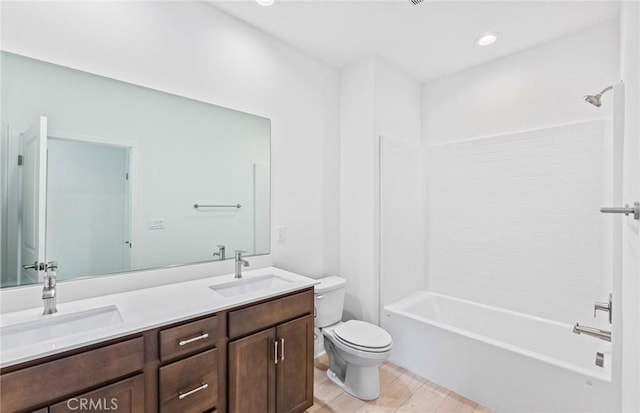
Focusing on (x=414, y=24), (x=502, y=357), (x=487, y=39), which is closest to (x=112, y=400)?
(x=502, y=357)

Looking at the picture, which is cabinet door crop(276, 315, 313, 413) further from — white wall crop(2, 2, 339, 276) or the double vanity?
white wall crop(2, 2, 339, 276)

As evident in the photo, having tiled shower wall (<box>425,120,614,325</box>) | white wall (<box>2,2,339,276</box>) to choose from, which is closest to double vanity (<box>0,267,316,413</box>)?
white wall (<box>2,2,339,276</box>)

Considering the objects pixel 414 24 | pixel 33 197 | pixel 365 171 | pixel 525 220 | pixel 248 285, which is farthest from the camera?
pixel 365 171

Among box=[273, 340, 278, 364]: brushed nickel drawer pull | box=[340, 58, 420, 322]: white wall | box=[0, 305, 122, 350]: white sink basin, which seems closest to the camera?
box=[0, 305, 122, 350]: white sink basin

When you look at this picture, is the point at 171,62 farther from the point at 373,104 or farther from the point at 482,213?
the point at 482,213

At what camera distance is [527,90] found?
240 cm

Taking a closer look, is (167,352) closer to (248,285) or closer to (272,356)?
(272,356)

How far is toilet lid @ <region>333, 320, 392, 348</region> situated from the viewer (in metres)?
1.94

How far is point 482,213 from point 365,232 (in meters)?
1.15

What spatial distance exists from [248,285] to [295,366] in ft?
1.86

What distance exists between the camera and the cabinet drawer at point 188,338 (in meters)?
1.16

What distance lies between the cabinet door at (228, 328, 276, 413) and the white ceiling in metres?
2.10

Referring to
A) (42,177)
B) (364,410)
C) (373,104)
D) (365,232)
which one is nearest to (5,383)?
(42,177)

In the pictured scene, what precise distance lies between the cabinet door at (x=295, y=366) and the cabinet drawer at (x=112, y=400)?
662 millimetres
